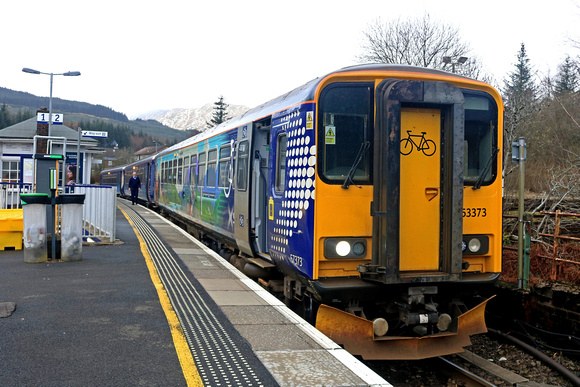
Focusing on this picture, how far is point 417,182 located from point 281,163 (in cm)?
185

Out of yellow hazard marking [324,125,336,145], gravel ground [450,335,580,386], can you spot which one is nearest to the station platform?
yellow hazard marking [324,125,336,145]

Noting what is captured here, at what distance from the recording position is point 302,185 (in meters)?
5.69

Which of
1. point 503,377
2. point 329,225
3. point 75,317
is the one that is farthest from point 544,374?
point 75,317

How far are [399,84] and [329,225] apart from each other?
160cm

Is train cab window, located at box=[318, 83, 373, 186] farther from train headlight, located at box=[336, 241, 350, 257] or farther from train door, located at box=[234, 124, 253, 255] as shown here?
train door, located at box=[234, 124, 253, 255]

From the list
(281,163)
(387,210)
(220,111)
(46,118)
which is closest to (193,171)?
(281,163)

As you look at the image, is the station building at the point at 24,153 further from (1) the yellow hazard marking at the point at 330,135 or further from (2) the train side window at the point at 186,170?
(1) the yellow hazard marking at the point at 330,135

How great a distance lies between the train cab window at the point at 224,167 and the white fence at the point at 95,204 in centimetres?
311

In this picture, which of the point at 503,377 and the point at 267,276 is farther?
the point at 267,276

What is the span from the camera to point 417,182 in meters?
5.54

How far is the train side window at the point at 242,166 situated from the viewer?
8.13 m

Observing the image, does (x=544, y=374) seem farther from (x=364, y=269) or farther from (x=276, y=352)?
(x=276, y=352)

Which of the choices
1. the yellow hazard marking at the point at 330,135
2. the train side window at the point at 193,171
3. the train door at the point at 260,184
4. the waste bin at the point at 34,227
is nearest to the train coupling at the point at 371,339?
the yellow hazard marking at the point at 330,135

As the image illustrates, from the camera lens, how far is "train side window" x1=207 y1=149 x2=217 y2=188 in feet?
35.9
